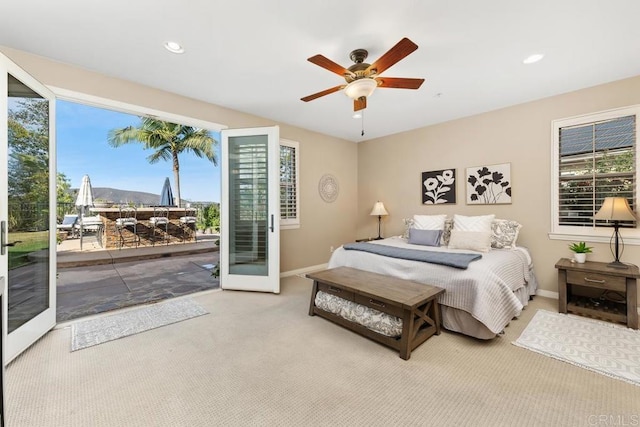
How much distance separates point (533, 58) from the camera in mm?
2713

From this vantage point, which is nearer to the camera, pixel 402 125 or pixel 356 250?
pixel 356 250

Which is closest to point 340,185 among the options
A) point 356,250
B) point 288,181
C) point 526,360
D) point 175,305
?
point 288,181

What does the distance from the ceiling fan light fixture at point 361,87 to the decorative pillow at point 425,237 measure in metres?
2.37

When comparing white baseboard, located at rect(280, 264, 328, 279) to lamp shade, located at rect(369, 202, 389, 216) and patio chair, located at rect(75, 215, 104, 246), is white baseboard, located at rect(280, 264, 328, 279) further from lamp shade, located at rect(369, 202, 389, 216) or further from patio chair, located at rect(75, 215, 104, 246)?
patio chair, located at rect(75, 215, 104, 246)

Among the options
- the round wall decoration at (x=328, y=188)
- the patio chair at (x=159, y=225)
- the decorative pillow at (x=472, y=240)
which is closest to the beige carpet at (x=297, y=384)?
the decorative pillow at (x=472, y=240)

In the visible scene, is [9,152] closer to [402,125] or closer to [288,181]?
[288,181]

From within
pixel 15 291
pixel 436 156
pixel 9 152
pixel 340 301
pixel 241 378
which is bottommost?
pixel 241 378

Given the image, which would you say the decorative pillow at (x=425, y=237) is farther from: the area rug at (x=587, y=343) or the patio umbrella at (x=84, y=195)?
the patio umbrella at (x=84, y=195)

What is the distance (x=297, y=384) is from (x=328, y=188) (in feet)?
12.8

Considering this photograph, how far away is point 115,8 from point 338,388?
10.5ft

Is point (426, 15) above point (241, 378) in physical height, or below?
above

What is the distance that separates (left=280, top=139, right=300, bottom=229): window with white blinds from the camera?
15.7ft

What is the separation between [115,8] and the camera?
2.05 meters

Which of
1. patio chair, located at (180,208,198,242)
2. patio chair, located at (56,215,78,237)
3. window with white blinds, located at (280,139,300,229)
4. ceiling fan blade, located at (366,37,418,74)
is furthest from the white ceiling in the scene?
patio chair, located at (56,215,78,237)
